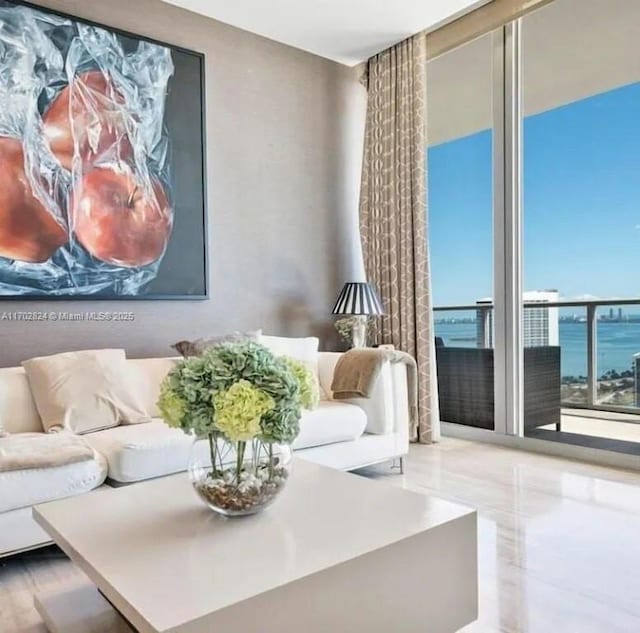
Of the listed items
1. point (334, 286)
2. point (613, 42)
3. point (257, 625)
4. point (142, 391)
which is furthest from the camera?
point (334, 286)

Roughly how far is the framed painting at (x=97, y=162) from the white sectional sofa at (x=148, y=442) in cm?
60

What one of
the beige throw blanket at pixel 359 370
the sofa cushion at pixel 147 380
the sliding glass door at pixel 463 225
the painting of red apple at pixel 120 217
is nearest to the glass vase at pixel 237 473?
the sofa cushion at pixel 147 380

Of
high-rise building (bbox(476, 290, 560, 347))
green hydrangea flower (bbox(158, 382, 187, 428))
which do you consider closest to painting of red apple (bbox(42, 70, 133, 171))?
green hydrangea flower (bbox(158, 382, 187, 428))

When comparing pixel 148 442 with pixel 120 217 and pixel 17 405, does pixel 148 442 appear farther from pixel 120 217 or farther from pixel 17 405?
pixel 120 217

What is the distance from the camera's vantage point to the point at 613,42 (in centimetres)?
340

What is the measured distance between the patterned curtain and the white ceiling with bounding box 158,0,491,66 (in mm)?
205

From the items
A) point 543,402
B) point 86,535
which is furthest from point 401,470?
point 86,535

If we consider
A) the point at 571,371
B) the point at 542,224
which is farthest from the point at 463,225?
the point at 571,371

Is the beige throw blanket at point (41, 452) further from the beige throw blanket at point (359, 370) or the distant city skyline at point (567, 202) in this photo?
the distant city skyline at point (567, 202)

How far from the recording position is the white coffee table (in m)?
1.11

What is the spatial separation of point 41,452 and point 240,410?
1108mm

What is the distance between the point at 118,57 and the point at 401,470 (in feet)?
9.78

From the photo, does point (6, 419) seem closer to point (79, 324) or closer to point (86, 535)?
point (79, 324)

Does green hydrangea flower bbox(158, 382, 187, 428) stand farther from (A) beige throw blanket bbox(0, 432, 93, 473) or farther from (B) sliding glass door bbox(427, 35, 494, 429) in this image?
(B) sliding glass door bbox(427, 35, 494, 429)
